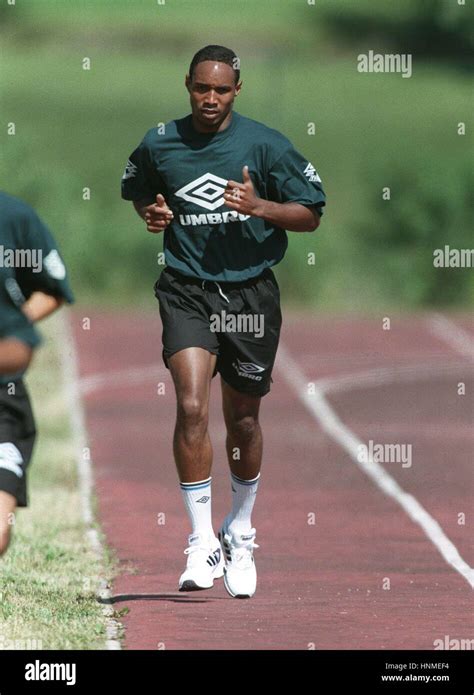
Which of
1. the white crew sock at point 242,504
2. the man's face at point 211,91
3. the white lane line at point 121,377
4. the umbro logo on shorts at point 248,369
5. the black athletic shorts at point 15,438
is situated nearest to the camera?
the black athletic shorts at point 15,438

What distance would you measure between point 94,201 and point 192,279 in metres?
21.6

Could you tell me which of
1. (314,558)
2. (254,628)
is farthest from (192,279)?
(314,558)

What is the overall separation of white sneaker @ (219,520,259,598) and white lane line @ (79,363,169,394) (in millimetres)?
10182

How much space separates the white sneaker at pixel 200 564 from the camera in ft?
29.6

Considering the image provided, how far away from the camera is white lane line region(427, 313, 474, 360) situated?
23.7 meters

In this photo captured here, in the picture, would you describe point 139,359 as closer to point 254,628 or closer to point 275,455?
point 275,455

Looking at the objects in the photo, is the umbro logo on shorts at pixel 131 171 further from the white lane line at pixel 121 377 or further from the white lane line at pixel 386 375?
the white lane line at pixel 386 375

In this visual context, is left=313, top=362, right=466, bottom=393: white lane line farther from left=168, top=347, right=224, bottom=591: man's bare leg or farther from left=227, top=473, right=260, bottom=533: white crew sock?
left=168, top=347, right=224, bottom=591: man's bare leg

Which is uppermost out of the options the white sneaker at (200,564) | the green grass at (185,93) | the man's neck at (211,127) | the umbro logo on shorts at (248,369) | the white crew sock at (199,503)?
the green grass at (185,93)

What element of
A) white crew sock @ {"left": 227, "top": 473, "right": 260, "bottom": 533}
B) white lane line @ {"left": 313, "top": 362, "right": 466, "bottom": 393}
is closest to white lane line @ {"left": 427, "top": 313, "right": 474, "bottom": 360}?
white lane line @ {"left": 313, "top": 362, "right": 466, "bottom": 393}

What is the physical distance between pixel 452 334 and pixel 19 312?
18.6m

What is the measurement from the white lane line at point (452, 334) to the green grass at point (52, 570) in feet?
28.4

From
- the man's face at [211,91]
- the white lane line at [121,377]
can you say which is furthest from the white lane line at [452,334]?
the man's face at [211,91]

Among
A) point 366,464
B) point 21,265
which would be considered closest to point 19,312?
point 21,265
